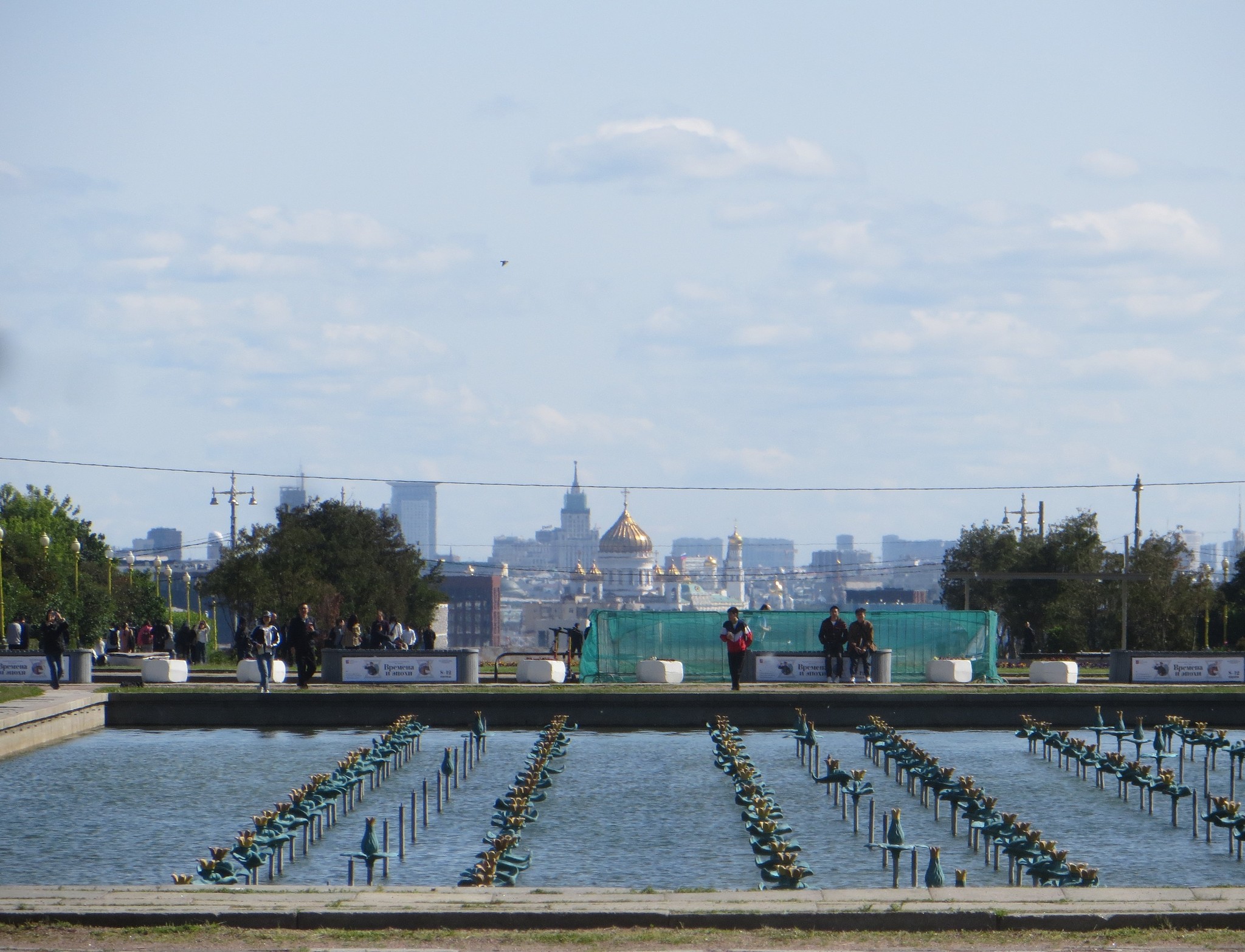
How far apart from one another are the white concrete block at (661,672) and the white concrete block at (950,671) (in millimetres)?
5845

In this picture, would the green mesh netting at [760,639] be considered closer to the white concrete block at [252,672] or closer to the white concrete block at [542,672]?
the white concrete block at [542,672]

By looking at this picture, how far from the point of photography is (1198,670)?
133 feet

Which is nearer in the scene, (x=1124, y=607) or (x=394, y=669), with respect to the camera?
(x=394, y=669)

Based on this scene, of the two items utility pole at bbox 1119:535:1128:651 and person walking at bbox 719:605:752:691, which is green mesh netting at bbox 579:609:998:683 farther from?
utility pole at bbox 1119:535:1128:651

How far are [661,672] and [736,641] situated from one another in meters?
4.65

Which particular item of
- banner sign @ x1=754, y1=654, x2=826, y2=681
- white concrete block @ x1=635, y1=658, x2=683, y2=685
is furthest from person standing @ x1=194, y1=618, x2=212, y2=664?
banner sign @ x1=754, y1=654, x2=826, y2=681

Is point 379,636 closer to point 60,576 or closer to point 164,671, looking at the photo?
point 164,671

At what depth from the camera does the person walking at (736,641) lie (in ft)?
112

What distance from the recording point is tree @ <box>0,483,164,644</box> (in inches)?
2557

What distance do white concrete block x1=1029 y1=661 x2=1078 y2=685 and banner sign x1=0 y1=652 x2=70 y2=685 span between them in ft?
71.8

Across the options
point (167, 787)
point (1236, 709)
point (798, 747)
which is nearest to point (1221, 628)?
point (1236, 709)

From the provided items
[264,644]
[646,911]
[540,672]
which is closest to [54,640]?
[264,644]

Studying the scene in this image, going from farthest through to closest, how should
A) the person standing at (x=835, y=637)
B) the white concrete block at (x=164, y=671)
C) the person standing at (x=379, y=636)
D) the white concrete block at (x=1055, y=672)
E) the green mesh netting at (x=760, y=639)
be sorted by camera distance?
the person standing at (x=379, y=636) → the white concrete block at (x=1055, y=672) → the green mesh netting at (x=760, y=639) → the white concrete block at (x=164, y=671) → the person standing at (x=835, y=637)

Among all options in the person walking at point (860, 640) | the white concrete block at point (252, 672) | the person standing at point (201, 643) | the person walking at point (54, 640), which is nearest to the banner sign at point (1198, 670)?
the person walking at point (860, 640)
